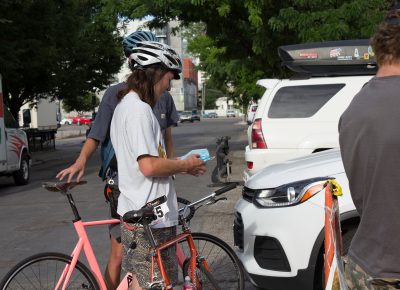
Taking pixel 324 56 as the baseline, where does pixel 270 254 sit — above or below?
below

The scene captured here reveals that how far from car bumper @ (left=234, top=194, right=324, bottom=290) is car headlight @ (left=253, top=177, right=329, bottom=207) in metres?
0.04

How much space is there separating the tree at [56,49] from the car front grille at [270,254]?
37.8ft

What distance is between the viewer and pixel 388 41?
2.06 meters

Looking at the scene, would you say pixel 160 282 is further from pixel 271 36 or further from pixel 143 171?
pixel 271 36

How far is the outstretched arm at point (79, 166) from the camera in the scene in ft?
12.5

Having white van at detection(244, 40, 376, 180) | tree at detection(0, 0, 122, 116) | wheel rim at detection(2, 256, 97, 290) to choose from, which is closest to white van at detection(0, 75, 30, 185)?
tree at detection(0, 0, 122, 116)

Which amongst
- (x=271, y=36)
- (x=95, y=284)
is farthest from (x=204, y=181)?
(x=95, y=284)

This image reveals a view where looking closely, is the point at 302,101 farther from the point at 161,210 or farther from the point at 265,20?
the point at 265,20

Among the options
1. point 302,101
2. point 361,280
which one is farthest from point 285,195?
point 302,101

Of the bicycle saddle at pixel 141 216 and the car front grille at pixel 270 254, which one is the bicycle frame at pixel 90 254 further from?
the car front grille at pixel 270 254

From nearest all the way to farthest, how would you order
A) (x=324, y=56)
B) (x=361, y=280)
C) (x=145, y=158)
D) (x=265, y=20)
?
(x=361, y=280), (x=145, y=158), (x=324, y=56), (x=265, y=20)

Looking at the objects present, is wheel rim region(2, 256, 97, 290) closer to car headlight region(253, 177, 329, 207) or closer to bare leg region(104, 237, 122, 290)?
bare leg region(104, 237, 122, 290)

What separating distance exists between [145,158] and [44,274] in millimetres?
1093

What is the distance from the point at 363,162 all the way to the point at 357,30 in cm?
1467
